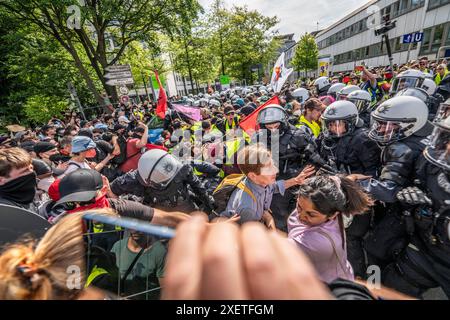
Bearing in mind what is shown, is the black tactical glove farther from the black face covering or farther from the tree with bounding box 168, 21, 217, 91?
the tree with bounding box 168, 21, 217, 91

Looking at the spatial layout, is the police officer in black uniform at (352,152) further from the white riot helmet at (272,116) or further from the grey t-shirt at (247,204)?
the grey t-shirt at (247,204)

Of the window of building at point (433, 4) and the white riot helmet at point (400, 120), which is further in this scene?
the window of building at point (433, 4)

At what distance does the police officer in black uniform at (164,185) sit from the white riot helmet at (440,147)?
237cm

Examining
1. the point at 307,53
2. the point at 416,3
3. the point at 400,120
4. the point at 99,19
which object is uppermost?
the point at 416,3

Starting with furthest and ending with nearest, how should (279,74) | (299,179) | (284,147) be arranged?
(279,74), (284,147), (299,179)

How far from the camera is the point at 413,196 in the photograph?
6.39ft

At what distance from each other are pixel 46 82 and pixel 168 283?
18.7m

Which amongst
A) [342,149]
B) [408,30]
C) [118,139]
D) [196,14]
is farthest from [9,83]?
[408,30]

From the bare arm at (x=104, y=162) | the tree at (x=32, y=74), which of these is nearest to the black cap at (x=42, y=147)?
the bare arm at (x=104, y=162)

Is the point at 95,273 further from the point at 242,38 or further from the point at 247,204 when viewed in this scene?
the point at 242,38

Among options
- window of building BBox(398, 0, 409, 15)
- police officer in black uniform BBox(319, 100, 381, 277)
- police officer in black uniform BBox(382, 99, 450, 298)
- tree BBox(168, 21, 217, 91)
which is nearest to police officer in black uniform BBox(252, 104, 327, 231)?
police officer in black uniform BBox(319, 100, 381, 277)

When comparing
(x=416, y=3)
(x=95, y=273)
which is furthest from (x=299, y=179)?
(x=416, y=3)

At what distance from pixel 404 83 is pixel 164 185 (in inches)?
240

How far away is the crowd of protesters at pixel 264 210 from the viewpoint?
1.40ft
